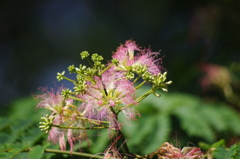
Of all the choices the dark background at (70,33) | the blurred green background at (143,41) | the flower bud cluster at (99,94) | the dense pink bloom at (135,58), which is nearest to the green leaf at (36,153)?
the flower bud cluster at (99,94)

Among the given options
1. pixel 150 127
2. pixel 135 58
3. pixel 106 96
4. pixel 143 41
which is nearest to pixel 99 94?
pixel 106 96

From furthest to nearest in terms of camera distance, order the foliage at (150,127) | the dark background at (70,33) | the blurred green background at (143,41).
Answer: the dark background at (70,33), the blurred green background at (143,41), the foliage at (150,127)

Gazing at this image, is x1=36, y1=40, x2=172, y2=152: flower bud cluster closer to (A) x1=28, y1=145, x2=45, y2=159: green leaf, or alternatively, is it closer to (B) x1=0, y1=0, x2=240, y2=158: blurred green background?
(A) x1=28, y1=145, x2=45, y2=159: green leaf

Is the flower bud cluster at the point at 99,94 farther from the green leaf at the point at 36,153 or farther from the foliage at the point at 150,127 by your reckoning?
the foliage at the point at 150,127

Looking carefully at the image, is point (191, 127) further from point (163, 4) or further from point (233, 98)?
point (163, 4)

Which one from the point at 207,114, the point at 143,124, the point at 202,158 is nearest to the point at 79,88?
the point at 202,158

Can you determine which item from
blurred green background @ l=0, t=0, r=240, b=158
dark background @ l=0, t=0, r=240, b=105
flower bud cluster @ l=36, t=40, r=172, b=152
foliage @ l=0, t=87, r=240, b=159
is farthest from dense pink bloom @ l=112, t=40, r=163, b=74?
dark background @ l=0, t=0, r=240, b=105
